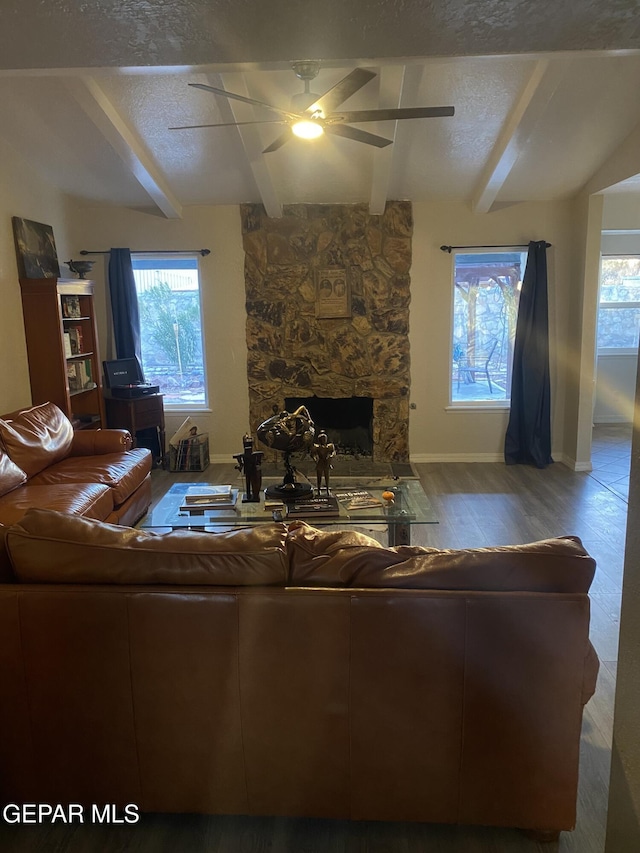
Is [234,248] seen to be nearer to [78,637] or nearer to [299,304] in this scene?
[299,304]

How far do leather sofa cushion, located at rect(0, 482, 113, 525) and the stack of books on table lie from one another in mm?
498

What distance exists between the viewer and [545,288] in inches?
218

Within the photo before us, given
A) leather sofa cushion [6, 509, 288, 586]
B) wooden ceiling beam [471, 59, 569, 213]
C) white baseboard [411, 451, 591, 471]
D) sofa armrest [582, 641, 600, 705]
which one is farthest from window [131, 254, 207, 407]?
sofa armrest [582, 641, 600, 705]

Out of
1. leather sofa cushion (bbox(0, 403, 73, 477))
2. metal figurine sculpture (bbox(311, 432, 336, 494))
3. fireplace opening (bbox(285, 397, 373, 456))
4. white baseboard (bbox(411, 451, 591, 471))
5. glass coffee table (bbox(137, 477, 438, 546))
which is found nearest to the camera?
glass coffee table (bbox(137, 477, 438, 546))

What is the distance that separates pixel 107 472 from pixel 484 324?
3905 millimetres

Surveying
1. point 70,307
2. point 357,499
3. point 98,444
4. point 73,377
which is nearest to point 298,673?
point 357,499

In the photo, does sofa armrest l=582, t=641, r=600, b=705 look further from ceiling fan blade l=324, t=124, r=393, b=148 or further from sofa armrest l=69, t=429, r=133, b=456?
sofa armrest l=69, t=429, r=133, b=456

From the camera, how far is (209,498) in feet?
11.1

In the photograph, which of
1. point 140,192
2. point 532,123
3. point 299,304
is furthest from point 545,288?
point 140,192

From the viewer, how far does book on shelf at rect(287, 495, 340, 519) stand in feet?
10.2

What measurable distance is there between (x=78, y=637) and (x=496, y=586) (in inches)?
43.1

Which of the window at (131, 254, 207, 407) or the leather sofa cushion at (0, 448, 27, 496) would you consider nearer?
the leather sofa cushion at (0, 448, 27, 496)

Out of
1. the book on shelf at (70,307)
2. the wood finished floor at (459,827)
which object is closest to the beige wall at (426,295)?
the book on shelf at (70,307)

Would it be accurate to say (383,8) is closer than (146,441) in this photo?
Yes
